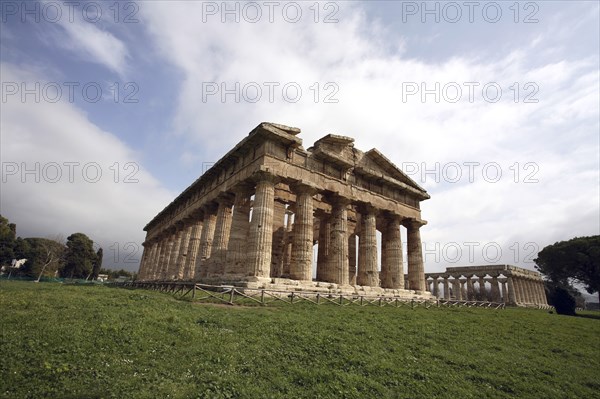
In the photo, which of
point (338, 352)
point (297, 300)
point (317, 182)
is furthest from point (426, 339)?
point (317, 182)

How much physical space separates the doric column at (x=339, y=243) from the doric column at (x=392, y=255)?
22.8 ft

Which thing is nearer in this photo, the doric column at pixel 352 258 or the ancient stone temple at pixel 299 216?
the ancient stone temple at pixel 299 216

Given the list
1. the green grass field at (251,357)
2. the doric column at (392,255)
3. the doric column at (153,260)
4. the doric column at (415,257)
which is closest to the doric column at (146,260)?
the doric column at (153,260)

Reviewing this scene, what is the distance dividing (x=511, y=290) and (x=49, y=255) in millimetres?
87875

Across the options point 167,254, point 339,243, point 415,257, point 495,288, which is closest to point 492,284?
point 495,288

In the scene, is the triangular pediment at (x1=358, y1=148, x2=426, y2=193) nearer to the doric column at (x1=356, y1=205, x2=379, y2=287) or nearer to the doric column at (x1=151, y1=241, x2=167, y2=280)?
the doric column at (x1=356, y1=205, x2=379, y2=287)

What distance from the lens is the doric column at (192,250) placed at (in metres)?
31.3

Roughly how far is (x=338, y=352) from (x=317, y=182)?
55.6ft

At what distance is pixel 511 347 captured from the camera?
12.9 meters

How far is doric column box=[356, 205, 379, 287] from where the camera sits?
26.5 meters

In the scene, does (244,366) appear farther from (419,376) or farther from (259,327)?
(419,376)

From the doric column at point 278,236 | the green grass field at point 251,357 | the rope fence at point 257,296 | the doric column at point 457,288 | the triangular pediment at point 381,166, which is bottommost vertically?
the green grass field at point 251,357

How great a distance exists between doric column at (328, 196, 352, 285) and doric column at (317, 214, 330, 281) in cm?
94

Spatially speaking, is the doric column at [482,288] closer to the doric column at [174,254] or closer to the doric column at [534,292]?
the doric column at [534,292]
